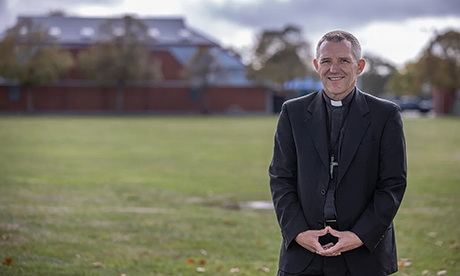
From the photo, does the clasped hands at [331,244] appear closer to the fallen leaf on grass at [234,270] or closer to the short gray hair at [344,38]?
Answer: the short gray hair at [344,38]

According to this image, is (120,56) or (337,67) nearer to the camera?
(337,67)

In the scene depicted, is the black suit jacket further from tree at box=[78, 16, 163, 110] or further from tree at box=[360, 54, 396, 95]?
tree at box=[360, 54, 396, 95]

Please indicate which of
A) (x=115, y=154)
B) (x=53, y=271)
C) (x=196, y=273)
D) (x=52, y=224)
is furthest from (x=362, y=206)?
(x=115, y=154)

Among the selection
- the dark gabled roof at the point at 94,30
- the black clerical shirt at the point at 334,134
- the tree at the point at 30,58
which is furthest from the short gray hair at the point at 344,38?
the dark gabled roof at the point at 94,30

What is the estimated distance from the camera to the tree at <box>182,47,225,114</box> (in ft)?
274

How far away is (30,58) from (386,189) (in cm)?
8148

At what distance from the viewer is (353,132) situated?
12.5 feet

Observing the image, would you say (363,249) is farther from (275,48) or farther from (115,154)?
(275,48)

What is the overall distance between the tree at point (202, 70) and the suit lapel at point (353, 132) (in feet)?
263

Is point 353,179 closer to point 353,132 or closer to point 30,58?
point 353,132

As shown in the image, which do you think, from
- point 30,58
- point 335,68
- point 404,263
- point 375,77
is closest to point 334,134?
point 335,68

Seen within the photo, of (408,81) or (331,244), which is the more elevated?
(331,244)

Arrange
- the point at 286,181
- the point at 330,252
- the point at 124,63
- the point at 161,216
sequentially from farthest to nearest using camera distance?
the point at 124,63 → the point at 161,216 → the point at 286,181 → the point at 330,252

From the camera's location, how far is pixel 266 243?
912 centimetres
